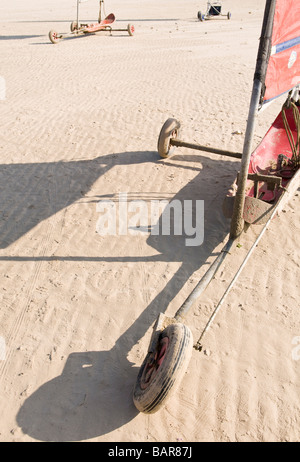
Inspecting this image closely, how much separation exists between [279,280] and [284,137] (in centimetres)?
327

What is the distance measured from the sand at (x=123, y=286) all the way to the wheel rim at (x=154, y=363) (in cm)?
30

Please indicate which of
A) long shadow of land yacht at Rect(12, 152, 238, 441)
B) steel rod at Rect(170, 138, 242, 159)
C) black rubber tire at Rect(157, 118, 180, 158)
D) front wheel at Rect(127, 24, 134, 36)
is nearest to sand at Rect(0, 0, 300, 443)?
long shadow of land yacht at Rect(12, 152, 238, 441)

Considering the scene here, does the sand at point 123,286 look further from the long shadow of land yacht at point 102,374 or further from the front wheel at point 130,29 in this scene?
the front wheel at point 130,29

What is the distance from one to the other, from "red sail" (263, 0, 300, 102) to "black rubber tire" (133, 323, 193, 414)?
2781 mm

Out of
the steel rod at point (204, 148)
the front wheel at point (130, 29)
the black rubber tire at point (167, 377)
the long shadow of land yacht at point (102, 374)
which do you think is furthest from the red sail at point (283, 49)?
the front wheel at point (130, 29)

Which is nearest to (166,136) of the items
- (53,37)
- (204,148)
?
(204,148)

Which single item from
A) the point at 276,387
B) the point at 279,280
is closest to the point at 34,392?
the point at 276,387

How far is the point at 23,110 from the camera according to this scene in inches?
419

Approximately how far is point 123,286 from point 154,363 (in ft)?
4.70

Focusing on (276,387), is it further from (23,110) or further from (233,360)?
(23,110)

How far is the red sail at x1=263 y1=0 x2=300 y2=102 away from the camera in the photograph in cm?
438

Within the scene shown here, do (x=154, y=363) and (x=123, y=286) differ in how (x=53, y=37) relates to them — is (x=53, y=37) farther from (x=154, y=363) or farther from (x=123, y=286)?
(x=154, y=363)

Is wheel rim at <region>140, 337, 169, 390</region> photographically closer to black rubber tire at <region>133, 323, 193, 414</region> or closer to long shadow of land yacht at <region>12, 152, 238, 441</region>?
black rubber tire at <region>133, 323, 193, 414</region>
